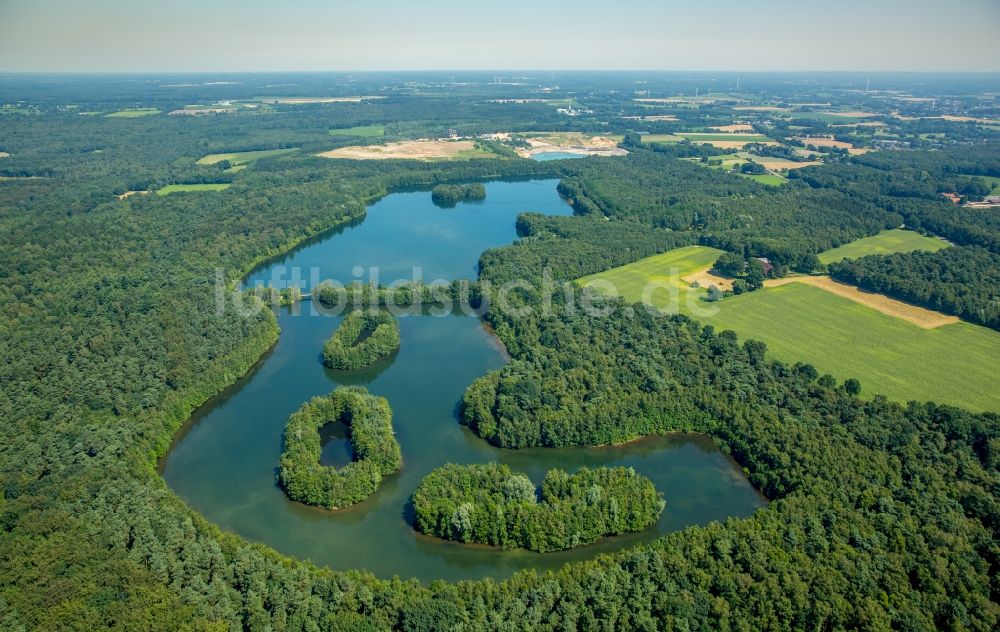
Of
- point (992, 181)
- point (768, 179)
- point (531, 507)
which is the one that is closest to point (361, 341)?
point (531, 507)

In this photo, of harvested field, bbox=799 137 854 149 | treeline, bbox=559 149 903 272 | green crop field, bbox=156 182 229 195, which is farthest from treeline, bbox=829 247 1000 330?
green crop field, bbox=156 182 229 195

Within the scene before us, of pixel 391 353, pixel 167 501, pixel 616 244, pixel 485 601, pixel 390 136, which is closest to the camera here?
pixel 485 601

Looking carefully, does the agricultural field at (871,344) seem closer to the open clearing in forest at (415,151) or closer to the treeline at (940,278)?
the treeline at (940,278)

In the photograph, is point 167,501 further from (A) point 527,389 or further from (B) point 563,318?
(B) point 563,318

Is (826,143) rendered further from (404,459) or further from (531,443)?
(404,459)

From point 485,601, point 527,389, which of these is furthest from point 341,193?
point 485,601

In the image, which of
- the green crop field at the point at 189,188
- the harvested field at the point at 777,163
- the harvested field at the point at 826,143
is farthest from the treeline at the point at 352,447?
the harvested field at the point at 826,143
